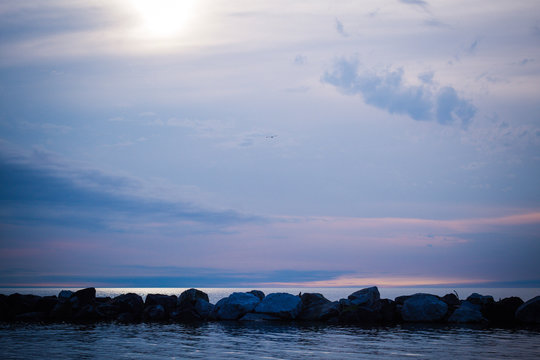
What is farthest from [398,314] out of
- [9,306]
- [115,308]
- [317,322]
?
[9,306]

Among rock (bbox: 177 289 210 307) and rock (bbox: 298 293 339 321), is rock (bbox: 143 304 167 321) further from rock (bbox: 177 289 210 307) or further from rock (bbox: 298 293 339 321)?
rock (bbox: 298 293 339 321)

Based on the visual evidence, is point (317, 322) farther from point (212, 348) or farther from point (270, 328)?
point (212, 348)

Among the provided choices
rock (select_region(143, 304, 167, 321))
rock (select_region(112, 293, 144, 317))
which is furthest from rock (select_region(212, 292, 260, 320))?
rock (select_region(112, 293, 144, 317))

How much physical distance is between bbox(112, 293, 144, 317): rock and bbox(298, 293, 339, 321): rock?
16.0 meters

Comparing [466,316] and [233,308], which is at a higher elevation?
[233,308]

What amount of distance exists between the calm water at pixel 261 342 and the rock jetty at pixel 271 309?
393 centimetres

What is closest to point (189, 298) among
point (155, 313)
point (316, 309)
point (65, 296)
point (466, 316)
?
point (155, 313)

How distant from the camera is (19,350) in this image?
29.7 m

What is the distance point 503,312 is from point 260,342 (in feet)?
80.7

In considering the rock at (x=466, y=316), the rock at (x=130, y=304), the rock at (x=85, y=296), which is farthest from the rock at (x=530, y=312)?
the rock at (x=85, y=296)

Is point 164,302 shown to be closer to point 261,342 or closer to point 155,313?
point 155,313

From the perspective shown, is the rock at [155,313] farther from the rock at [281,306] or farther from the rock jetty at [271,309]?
the rock at [281,306]

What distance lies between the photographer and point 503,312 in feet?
153

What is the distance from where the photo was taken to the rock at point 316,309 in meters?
49.6
